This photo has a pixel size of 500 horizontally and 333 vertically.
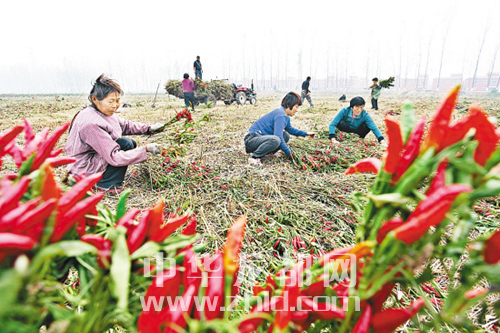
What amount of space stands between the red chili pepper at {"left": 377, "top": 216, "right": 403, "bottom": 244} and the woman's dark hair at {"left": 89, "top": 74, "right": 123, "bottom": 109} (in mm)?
2684

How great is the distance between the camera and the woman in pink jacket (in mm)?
2416

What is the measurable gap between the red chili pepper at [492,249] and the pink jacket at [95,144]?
2.80m

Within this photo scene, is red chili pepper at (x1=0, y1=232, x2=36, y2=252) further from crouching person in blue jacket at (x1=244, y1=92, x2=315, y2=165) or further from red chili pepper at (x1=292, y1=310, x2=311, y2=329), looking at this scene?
crouching person in blue jacket at (x1=244, y1=92, x2=315, y2=165)

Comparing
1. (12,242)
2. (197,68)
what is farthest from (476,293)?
(197,68)

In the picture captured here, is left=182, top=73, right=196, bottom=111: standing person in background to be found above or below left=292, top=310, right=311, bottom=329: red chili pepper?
above

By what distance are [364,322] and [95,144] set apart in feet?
9.12

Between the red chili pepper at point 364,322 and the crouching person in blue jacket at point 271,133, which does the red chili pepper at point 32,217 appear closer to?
the red chili pepper at point 364,322

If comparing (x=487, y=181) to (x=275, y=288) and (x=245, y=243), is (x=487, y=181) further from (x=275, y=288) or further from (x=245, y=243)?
(x=245, y=243)

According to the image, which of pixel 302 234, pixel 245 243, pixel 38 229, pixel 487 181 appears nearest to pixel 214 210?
pixel 245 243

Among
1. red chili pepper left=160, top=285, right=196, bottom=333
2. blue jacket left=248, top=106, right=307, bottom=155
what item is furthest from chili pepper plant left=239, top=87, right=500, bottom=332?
blue jacket left=248, top=106, right=307, bottom=155

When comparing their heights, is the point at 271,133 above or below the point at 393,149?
below

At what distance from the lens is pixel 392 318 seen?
546 mm

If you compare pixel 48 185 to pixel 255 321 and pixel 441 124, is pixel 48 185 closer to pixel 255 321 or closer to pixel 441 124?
pixel 255 321

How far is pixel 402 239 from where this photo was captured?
45cm
